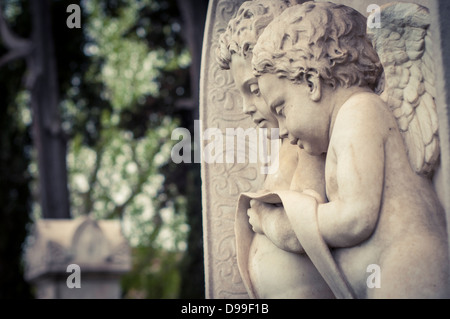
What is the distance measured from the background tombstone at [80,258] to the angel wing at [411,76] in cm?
641

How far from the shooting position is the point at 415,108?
10.8ft

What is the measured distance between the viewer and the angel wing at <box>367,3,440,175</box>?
319 centimetres

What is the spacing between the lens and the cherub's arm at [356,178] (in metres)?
3.13

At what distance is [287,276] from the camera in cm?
361

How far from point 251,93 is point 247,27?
1.01ft

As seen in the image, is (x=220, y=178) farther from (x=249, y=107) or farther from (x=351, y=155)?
(x=351, y=155)

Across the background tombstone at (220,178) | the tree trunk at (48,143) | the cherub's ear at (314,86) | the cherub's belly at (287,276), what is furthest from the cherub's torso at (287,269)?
the tree trunk at (48,143)

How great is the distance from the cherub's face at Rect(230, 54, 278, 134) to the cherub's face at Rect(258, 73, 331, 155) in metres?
0.25

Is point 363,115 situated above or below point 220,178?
above

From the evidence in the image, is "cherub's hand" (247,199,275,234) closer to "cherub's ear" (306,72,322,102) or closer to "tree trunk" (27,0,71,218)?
"cherub's ear" (306,72,322,102)

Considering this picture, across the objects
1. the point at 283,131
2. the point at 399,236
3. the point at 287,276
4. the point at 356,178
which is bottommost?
the point at 287,276

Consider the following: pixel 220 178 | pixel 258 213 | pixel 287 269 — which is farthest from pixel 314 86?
pixel 220 178

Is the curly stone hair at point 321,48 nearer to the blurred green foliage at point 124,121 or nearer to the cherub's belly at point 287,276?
the cherub's belly at point 287,276
